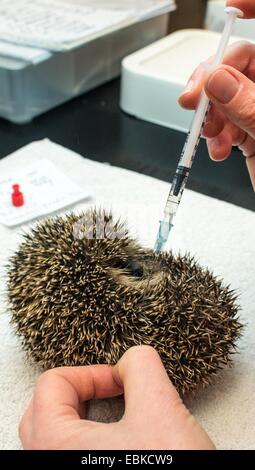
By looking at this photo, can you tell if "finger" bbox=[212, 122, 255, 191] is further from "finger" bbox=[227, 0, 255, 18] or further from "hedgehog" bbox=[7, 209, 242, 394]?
"hedgehog" bbox=[7, 209, 242, 394]

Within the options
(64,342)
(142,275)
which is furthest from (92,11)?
(64,342)

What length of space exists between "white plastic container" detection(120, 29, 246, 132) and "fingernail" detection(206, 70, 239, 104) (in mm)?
696

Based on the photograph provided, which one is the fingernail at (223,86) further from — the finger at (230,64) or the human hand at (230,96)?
the finger at (230,64)

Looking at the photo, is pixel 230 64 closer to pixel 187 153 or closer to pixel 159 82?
pixel 187 153

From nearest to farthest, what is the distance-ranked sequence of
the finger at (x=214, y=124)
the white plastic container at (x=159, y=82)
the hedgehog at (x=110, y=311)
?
the hedgehog at (x=110, y=311), the finger at (x=214, y=124), the white plastic container at (x=159, y=82)

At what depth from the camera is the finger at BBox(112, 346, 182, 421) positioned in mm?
612

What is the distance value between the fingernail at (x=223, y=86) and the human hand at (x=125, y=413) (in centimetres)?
38

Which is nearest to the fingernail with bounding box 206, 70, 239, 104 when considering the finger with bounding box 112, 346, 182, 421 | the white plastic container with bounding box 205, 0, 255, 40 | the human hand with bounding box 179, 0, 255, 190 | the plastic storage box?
the human hand with bounding box 179, 0, 255, 190

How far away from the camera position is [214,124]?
1.00 metres

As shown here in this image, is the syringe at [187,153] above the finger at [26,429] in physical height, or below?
above

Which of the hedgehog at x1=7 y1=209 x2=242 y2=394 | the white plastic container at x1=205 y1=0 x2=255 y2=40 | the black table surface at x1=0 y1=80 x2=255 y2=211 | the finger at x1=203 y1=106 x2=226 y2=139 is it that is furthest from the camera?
the white plastic container at x1=205 y1=0 x2=255 y2=40

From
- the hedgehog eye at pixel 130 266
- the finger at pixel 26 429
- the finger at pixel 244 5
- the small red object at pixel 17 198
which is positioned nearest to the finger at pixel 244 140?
the finger at pixel 244 5

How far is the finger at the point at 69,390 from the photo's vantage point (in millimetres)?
646

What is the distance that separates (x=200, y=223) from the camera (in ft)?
3.95
